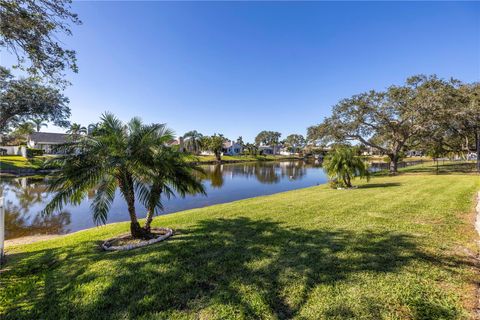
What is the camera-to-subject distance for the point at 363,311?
301 cm

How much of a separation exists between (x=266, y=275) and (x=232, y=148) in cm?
8852

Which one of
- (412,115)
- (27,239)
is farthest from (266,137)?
(27,239)

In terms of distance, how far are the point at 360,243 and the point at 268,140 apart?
12031cm

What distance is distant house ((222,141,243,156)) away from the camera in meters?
89.4

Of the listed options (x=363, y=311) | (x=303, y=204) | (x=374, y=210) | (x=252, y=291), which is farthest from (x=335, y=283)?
(x=303, y=204)

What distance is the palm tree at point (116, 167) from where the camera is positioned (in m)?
5.67

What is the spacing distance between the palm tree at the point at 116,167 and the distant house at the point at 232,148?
8085 cm

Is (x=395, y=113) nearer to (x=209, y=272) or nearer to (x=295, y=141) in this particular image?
(x=209, y=272)

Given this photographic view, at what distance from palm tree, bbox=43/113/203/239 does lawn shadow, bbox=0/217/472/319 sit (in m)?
1.29

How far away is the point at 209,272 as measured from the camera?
13.6ft

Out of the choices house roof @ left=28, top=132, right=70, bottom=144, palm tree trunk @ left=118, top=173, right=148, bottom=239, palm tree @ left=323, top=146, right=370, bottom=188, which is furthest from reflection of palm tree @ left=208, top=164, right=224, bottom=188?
house roof @ left=28, top=132, right=70, bottom=144

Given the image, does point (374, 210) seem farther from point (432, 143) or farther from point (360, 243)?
point (432, 143)

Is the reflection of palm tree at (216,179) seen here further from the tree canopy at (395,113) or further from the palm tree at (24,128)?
the palm tree at (24,128)

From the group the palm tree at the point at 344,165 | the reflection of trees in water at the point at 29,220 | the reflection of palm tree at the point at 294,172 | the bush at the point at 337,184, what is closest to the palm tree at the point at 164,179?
the reflection of trees in water at the point at 29,220
